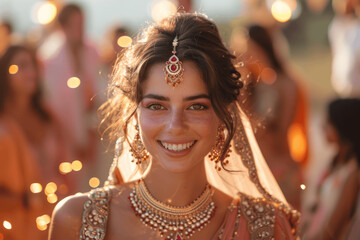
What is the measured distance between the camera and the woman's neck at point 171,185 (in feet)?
7.10

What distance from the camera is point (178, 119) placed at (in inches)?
78.6

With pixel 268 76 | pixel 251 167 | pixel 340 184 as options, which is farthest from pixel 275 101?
pixel 251 167

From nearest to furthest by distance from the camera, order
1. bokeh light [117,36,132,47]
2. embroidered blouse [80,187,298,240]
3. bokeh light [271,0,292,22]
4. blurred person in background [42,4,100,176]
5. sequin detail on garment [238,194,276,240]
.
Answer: embroidered blouse [80,187,298,240]
sequin detail on garment [238,194,276,240]
bokeh light [117,36,132,47]
blurred person in background [42,4,100,176]
bokeh light [271,0,292,22]

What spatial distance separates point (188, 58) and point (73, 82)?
12.2 ft

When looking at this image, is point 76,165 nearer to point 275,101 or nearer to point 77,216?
point 275,101

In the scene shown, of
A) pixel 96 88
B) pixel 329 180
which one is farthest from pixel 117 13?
pixel 329 180

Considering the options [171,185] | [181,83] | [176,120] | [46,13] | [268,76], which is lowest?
[171,185]

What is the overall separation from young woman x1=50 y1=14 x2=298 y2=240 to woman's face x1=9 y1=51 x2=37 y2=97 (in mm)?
2422

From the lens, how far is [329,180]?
12.3ft

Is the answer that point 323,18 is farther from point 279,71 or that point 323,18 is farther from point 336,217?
point 336,217

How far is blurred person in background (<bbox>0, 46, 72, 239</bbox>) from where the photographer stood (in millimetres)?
3959

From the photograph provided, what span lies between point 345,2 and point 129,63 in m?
4.56

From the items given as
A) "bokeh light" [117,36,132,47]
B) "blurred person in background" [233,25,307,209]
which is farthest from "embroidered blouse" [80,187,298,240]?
"blurred person in background" [233,25,307,209]

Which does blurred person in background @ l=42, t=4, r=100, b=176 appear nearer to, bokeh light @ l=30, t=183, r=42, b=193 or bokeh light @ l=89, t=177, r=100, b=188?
bokeh light @ l=89, t=177, r=100, b=188
